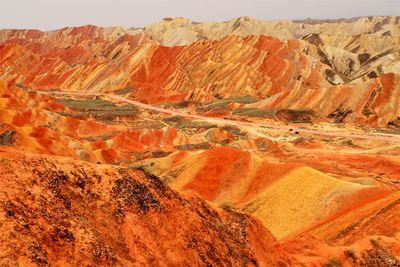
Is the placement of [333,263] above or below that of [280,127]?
above

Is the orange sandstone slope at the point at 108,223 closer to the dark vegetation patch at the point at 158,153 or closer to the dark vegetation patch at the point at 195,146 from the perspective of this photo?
the dark vegetation patch at the point at 158,153

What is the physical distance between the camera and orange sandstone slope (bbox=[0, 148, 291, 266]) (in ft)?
49.2

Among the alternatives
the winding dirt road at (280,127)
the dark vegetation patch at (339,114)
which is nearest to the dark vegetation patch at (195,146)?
the winding dirt road at (280,127)

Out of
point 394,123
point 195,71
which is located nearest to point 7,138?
point 394,123

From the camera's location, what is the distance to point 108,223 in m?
18.0

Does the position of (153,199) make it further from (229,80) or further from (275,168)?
(229,80)

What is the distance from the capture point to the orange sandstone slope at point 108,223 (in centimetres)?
1501

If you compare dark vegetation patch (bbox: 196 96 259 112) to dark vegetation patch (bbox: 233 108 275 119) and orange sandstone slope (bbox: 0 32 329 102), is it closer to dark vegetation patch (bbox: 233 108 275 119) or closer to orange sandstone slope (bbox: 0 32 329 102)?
orange sandstone slope (bbox: 0 32 329 102)

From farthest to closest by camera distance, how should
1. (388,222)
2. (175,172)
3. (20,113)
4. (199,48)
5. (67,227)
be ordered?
(199,48), (20,113), (175,172), (388,222), (67,227)

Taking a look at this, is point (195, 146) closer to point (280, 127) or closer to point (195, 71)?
point (280, 127)

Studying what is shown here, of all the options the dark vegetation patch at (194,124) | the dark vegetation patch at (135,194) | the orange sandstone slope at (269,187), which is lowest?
the dark vegetation patch at (194,124)

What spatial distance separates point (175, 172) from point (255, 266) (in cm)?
2928

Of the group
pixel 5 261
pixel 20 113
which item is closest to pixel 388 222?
pixel 5 261

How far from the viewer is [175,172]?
50094mm
